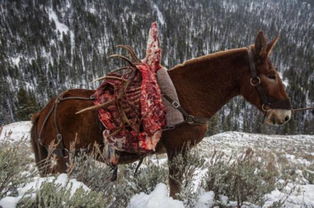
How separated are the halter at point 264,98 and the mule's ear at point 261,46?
84 millimetres

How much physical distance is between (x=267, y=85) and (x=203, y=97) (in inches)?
29.3

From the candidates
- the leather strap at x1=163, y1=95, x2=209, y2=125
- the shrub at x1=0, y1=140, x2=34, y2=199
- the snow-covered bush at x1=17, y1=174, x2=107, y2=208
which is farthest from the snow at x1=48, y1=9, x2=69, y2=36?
the snow-covered bush at x1=17, y1=174, x2=107, y2=208

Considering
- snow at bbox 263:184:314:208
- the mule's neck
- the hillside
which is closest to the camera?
the mule's neck

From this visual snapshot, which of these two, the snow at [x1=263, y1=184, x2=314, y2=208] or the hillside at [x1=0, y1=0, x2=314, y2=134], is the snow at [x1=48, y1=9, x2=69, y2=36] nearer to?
the hillside at [x1=0, y1=0, x2=314, y2=134]

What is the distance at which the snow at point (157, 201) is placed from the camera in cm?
254

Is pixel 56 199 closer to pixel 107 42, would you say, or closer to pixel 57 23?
pixel 107 42

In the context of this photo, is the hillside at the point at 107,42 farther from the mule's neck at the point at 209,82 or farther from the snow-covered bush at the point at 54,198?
the snow-covered bush at the point at 54,198

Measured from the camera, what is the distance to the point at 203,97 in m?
3.44

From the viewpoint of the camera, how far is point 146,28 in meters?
132

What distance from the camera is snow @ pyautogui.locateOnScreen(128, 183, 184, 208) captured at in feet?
8.33

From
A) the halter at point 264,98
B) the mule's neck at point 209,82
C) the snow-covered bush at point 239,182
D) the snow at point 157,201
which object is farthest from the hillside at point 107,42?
the snow at point 157,201

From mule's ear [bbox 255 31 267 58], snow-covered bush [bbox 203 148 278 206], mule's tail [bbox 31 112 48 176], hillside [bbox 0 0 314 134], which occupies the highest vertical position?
hillside [bbox 0 0 314 134]

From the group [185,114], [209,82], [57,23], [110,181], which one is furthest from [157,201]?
[57,23]

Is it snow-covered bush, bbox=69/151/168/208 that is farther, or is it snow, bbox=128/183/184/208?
snow-covered bush, bbox=69/151/168/208
